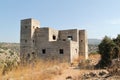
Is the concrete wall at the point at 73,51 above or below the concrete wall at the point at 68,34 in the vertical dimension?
below

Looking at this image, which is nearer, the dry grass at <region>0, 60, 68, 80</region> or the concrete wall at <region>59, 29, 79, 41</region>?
the dry grass at <region>0, 60, 68, 80</region>

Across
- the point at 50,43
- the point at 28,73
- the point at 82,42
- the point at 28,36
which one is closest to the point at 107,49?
the point at 50,43

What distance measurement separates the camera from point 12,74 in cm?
792

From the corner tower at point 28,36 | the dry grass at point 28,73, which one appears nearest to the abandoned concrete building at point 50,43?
the corner tower at point 28,36

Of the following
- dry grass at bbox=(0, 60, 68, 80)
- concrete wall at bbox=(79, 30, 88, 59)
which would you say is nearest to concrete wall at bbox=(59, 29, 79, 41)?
concrete wall at bbox=(79, 30, 88, 59)

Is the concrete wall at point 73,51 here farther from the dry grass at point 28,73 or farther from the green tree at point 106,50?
the dry grass at point 28,73

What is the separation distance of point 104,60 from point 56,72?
20.5ft

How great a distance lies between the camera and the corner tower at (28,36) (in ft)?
78.5

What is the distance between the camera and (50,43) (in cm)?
2272

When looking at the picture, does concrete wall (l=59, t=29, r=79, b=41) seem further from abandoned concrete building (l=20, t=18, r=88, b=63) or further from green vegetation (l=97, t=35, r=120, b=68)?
green vegetation (l=97, t=35, r=120, b=68)

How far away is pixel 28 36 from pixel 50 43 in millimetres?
3119

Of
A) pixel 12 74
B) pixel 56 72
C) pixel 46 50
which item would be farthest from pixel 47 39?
pixel 12 74

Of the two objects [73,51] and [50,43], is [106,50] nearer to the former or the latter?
[73,51]

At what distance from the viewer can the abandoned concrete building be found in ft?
71.1
